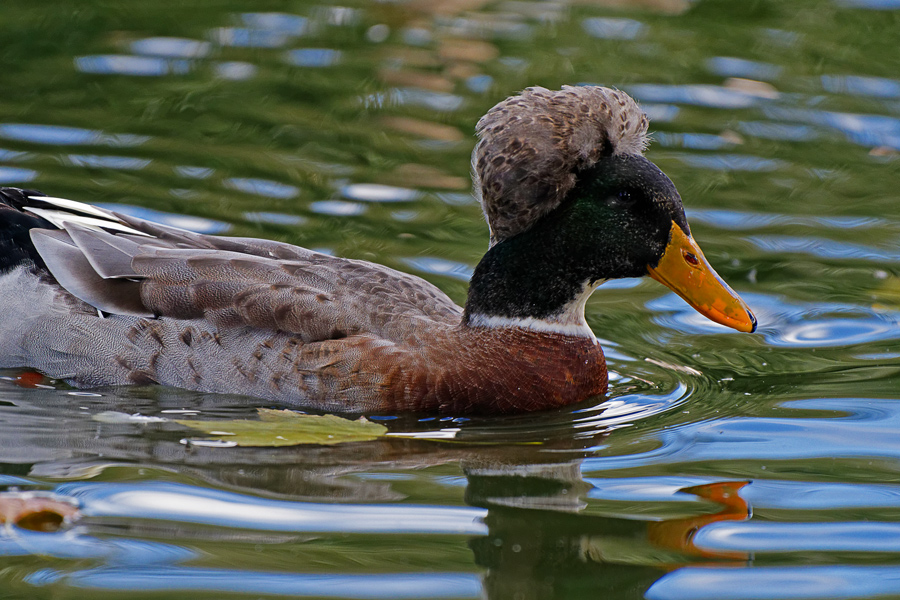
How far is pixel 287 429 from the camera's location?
6051 mm

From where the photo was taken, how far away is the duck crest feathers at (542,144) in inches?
242

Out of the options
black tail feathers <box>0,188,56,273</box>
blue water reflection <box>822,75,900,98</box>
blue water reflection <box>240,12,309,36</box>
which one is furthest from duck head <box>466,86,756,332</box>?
blue water reflection <box>240,12,309,36</box>

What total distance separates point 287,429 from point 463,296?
241cm

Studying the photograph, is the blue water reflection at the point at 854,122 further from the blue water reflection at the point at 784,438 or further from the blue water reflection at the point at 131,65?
the blue water reflection at the point at 131,65

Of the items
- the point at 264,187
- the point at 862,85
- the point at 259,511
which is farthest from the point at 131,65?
the point at 259,511

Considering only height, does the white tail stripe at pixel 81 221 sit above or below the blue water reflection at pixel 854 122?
below

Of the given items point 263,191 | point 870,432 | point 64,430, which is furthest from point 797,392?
point 263,191

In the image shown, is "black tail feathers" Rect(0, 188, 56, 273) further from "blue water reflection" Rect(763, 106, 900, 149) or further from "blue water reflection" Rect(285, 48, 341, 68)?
"blue water reflection" Rect(763, 106, 900, 149)

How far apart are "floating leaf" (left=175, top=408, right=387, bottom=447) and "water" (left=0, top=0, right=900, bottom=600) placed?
117mm

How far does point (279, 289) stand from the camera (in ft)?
21.6

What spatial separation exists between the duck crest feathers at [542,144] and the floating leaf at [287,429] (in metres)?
1.31

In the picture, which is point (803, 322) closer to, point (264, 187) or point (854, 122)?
point (854, 122)

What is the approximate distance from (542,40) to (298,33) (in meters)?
2.46

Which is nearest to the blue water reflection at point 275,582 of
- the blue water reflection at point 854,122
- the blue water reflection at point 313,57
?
the blue water reflection at point 854,122
